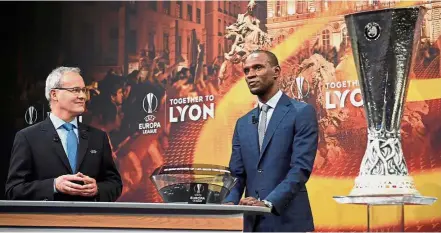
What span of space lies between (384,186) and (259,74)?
82 centimetres

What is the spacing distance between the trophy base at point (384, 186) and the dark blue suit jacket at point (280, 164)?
0.32 m

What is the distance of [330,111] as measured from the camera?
16.4ft

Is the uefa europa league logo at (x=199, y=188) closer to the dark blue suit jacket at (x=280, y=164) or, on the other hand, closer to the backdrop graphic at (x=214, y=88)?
the dark blue suit jacket at (x=280, y=164)

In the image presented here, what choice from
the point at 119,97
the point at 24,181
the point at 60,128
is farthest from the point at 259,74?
the point at 119,97

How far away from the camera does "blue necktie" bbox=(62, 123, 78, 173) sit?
11.9 feet

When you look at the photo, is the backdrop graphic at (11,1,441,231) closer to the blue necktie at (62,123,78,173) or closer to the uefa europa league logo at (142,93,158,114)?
the uefa europa league logo at (142,93,158,114)

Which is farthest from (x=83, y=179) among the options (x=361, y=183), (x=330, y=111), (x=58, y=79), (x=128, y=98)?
(x=128, y=98)

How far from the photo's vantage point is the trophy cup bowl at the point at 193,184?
300 cm

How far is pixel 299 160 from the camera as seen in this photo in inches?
138

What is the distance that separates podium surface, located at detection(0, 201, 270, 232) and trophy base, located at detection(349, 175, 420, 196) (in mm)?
664

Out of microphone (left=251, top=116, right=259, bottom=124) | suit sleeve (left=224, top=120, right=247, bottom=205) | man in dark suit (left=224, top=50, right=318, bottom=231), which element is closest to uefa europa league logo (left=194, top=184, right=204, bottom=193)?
man in dark suit (left=224, top=50, right=318, bottom=231)

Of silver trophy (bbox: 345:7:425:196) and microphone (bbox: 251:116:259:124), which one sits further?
microphone (bbox: 251:116:259:124)

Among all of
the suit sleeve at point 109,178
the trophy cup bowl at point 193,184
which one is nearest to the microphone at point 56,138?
the suit sleeve at point 109,178

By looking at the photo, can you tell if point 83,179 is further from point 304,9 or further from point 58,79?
point 304,9
